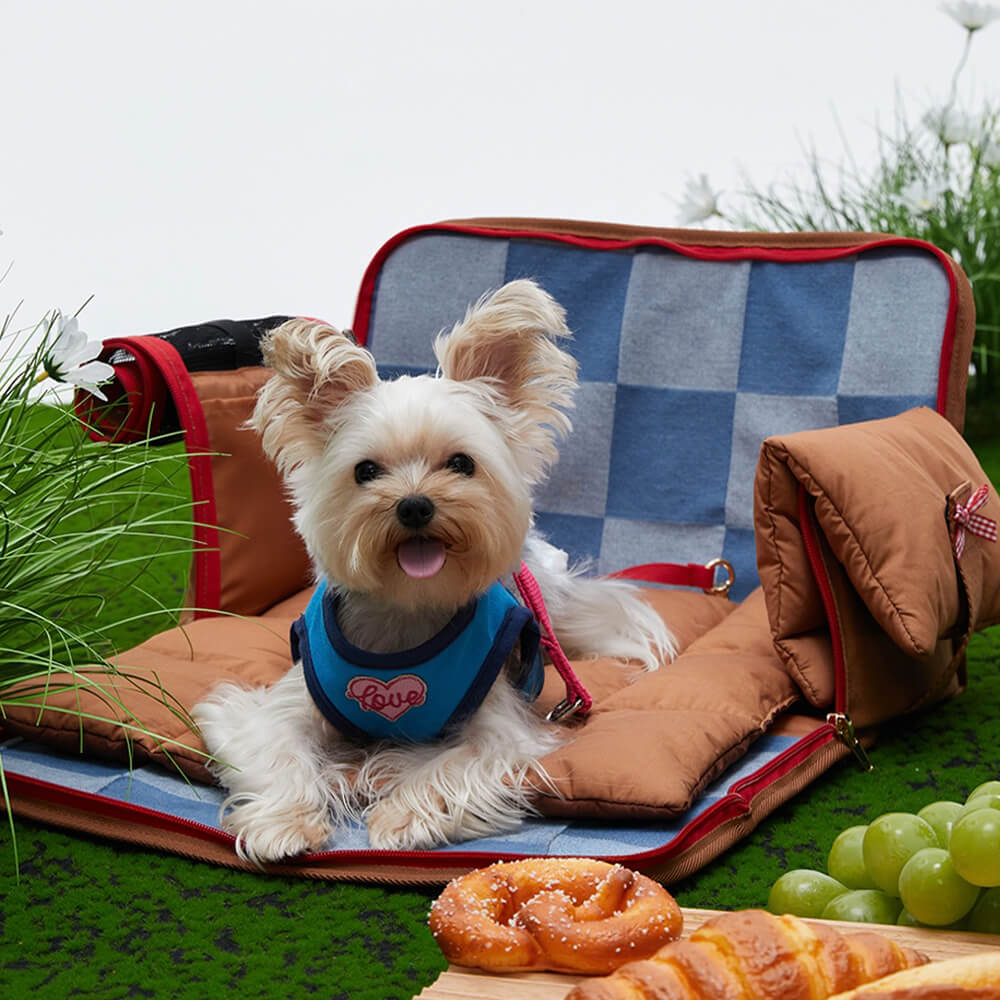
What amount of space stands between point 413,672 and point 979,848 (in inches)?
44.6

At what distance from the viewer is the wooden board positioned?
1028mm

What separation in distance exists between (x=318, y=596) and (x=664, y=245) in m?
1.44

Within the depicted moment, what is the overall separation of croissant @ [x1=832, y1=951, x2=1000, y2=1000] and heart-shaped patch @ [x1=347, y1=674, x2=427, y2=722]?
1.28 m

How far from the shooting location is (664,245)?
326cm

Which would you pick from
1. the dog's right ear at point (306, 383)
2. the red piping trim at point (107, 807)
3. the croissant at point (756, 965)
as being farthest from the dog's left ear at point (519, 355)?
the croissant at point (756, 965)

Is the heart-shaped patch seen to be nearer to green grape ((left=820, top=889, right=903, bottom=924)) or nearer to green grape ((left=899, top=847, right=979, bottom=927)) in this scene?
green grape ((left=820, top=889, right=903, bottom=924))

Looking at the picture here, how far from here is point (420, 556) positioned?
2.03 metres

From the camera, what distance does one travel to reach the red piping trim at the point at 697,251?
2859mm

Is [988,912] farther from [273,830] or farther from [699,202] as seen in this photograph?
[699,202]


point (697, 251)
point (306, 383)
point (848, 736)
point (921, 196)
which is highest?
point (921, 196)

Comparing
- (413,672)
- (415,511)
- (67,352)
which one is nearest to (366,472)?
(415,511)

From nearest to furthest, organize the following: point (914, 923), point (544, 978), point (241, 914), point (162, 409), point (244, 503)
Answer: point (544, 978), point (914, 923), point (241, 914), point (162, 409), point (244, 503)

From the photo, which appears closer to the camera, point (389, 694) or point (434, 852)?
point (434, 852)

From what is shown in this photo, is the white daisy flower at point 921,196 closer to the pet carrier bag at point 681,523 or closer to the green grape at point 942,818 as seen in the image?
the pet carrier bag at point 681,523
